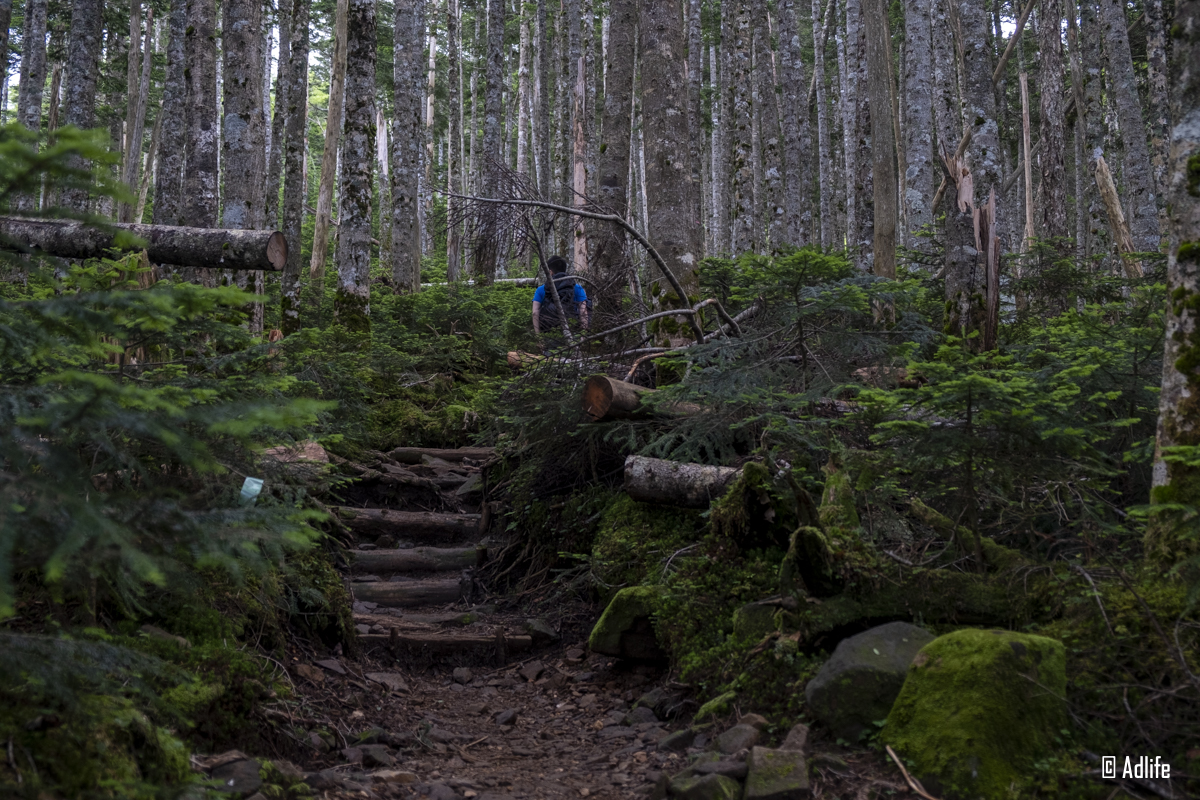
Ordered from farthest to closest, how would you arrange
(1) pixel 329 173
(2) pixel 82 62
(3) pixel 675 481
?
(1) pixel 329 173, (2) pixel 82 62, (3) pixel 675 481

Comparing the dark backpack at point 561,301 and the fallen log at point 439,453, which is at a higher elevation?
the dark backpack at point 561,301

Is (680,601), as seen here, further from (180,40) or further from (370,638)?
(180,40)

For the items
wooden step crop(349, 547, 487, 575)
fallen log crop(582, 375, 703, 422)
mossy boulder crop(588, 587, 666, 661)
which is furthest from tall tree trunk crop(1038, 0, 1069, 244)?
mossy boulder crop(588, 587, 666, 661)

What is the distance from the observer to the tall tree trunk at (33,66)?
50.6 ft

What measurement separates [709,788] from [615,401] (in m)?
3.47

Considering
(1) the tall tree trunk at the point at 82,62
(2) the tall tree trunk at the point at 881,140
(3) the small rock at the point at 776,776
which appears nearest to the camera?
(3) the small rock at the point at 776,776

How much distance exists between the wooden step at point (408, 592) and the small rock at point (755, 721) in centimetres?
371

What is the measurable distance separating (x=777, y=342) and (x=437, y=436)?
477cm

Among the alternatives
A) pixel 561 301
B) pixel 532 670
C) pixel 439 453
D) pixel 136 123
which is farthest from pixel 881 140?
pixel 136 123

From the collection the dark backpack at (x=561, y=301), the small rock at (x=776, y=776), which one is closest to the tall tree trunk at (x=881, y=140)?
the dark backpack at (x=561, y=301)

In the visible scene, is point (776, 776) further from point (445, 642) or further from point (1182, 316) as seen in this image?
point (445, 642)

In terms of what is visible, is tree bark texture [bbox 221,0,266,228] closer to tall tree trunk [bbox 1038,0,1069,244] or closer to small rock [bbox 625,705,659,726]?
small rock [bbox 625,705,659,726]

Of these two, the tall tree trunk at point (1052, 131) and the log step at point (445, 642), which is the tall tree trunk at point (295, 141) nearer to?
the log step at point (445, 642)

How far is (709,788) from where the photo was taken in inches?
123
